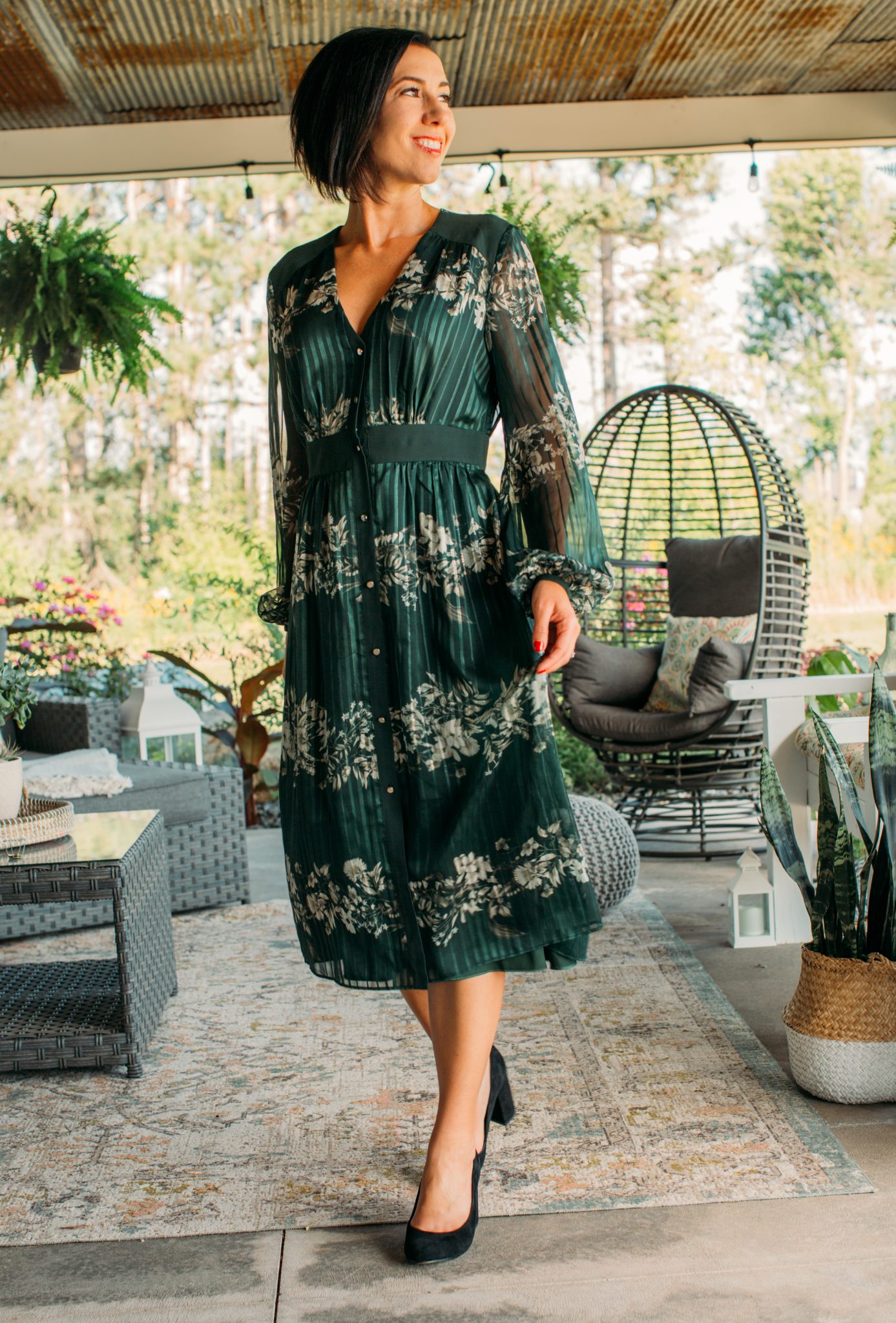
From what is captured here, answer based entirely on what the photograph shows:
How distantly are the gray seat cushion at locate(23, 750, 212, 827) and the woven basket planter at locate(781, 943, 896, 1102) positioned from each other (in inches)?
72.2

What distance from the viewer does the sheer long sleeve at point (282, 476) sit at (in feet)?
5.91

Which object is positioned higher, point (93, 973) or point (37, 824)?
point (37, 824)

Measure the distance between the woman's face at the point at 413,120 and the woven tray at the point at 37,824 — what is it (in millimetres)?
1342

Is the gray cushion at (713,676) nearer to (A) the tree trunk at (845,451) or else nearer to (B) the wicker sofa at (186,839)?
(B) the wicker sofa at (186,839)

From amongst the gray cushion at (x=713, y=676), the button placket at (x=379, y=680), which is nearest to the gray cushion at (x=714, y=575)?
the gray cushion at (x=713, y=676)

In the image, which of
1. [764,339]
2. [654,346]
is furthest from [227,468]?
[764,339]

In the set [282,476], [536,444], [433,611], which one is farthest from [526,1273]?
[282,476]

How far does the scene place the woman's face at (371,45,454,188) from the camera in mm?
1611

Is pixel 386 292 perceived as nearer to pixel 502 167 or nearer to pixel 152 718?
pixel 152 718

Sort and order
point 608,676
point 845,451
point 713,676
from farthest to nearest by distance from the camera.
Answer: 1. point 845,451
2. point 608,676
3. point 713,676

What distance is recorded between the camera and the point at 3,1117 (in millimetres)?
2076

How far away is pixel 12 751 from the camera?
2.39 metres

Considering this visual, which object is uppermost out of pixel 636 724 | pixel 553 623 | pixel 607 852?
pixel 553 623

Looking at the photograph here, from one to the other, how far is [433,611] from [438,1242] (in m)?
0.80
